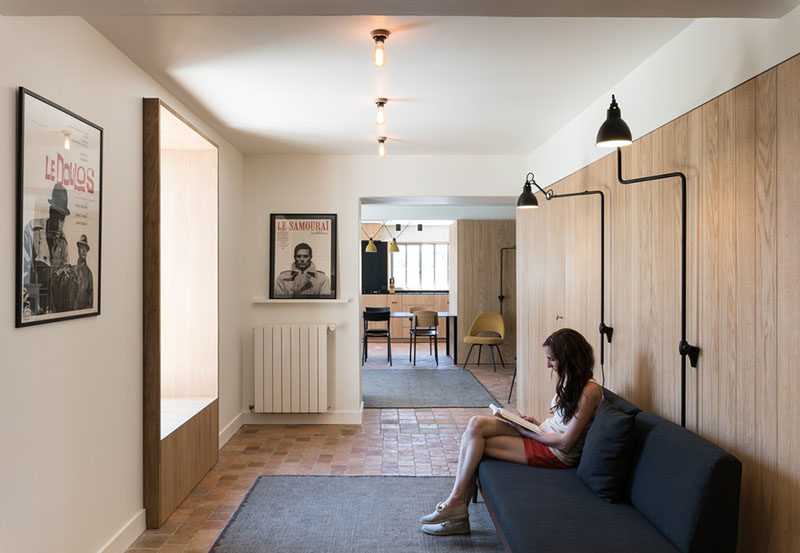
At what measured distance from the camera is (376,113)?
12.6ft

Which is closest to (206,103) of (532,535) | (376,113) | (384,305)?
(376,113)

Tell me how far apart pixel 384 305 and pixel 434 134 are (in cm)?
721

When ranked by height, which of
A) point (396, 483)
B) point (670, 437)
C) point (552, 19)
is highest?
point (552, 19)

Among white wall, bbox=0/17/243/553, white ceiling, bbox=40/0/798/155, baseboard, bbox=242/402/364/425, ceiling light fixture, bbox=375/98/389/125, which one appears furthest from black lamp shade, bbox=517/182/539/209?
baseboard, bbox=242/402/364/425

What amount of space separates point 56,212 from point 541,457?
2.44 metres

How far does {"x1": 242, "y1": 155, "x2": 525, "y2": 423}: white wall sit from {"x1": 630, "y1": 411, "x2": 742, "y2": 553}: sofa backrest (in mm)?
3317

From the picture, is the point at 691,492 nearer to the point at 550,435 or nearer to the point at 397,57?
the point at 550,435

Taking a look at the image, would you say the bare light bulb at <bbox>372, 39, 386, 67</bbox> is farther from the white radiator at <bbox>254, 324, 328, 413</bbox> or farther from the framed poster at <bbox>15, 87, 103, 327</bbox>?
the white radiator at <bbox>254, 324, 328, 413</bbox>

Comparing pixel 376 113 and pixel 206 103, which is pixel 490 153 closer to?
pixel 376 113

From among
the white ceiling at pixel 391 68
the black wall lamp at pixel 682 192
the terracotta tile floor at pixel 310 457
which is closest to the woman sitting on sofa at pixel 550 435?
the black wall lamp at pixel 682 192

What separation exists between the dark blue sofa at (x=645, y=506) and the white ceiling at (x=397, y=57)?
5.00 feet

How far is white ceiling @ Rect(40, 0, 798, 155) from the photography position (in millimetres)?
1833

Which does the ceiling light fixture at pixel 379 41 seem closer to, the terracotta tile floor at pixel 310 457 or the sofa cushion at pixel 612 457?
the sofa cushion at pixel 612 457

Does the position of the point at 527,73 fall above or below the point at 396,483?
above
